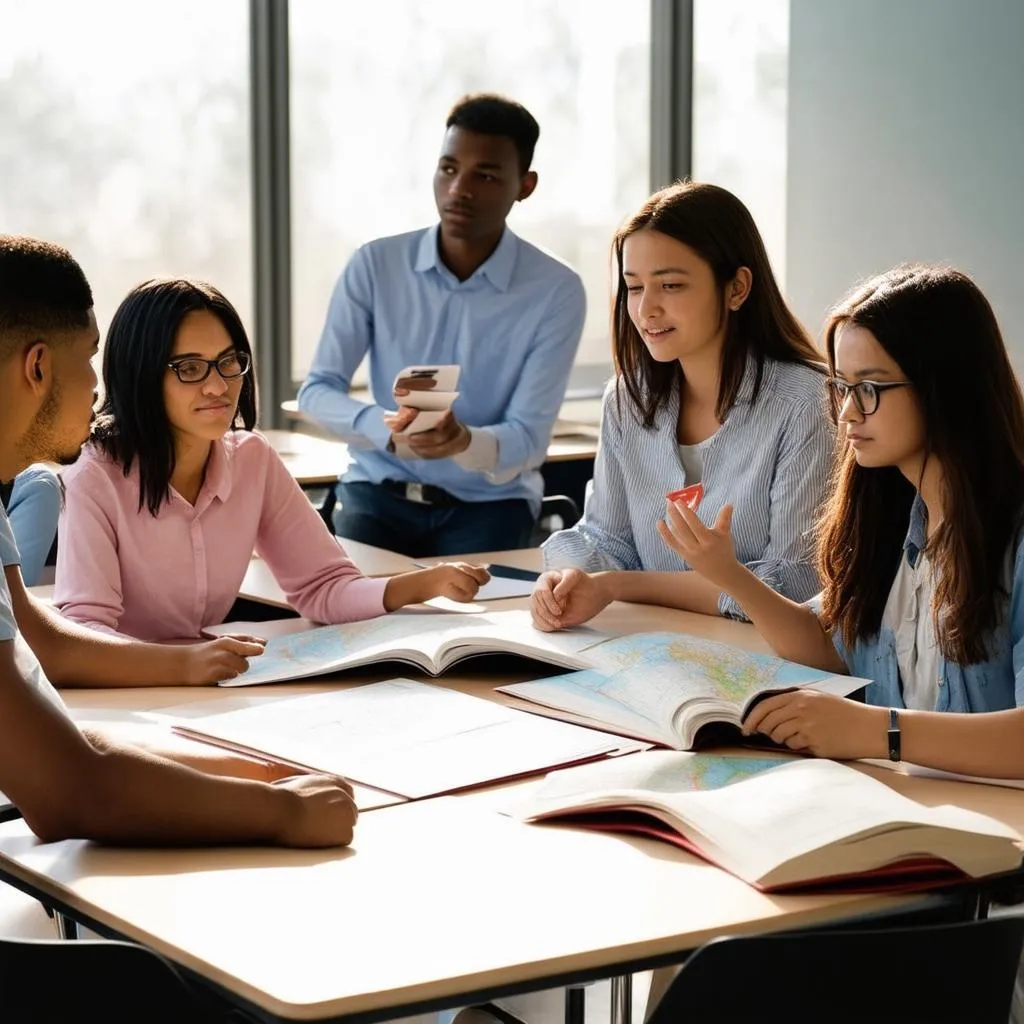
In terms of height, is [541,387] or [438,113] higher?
[438,113]

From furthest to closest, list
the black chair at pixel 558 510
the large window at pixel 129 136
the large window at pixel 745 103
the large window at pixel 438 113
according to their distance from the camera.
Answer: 1. the large window at pixel 745 103
2. the large window at pixel 438 113
3. the large window at pixel 129 136
4. the black chair at pixel 558 510

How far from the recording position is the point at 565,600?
2658mm

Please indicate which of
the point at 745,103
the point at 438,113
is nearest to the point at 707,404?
the point at 438,113

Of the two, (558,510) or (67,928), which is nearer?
(67,928)

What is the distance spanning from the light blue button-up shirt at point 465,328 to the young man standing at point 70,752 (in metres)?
2.58

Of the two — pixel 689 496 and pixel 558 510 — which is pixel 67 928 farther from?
pixel 558 510

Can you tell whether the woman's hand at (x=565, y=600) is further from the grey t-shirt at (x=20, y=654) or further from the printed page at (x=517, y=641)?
the grey t-shirt at (x=20, y=654)

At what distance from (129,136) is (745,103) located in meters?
2.65

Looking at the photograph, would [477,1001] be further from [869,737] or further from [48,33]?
[48,33]

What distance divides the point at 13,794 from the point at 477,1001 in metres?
0.55

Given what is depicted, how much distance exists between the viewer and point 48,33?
5500 mm

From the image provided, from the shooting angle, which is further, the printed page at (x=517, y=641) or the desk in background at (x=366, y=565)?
the desk in background at (x=366, y=565)

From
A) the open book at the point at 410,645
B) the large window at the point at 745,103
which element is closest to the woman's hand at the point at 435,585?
the open book at the point at 410,645

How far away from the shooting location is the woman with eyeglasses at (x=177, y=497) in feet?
8.79
